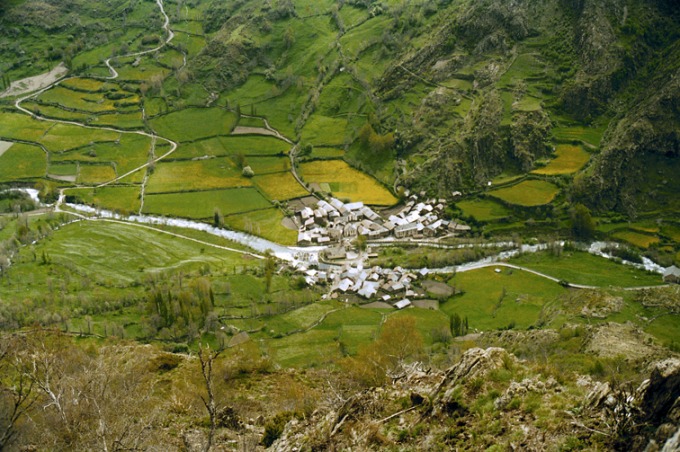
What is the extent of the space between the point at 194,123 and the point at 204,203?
4461 cm

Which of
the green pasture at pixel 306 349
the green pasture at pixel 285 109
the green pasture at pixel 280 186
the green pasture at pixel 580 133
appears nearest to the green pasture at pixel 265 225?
the green pasture at pixel 280 186

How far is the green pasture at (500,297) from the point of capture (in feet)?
347

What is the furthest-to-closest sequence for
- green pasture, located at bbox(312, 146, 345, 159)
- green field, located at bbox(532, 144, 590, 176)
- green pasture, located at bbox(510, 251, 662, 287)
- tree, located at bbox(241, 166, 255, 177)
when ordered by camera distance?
green pasture, located at bbox(312, 146, 345, 159), tree, located at bbox(241, 166, 255, 177), green field, located at bbox(532, 144, 590, 176), green pasture, located at bbox(510, 251, 662, 287)

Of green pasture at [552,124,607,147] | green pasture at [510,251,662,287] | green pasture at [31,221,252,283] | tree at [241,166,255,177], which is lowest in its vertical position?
green pasture at [31,221,252,283]

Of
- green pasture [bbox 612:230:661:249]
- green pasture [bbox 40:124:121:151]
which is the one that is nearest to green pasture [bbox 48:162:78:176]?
green pasture [bbox 40:124:121:151]

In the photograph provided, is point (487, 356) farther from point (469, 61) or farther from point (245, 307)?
point (469, 61)

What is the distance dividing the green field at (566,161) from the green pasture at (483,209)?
15.1 m

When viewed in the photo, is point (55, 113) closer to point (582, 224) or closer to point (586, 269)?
point (582, 224)

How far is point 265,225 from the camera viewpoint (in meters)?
144

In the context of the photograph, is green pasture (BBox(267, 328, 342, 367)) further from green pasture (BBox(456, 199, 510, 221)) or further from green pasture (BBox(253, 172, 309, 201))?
green pasture (BBox(253, 172, 309, 201))

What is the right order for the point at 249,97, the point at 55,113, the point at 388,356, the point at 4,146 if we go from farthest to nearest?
1. the point at 249,97
2. the point at 55,113
3. the point at 4,146
4. the point at 388,356

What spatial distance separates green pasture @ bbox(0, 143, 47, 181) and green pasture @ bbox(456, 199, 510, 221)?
11367 centimetres

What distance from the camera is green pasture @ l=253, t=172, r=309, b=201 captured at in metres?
154

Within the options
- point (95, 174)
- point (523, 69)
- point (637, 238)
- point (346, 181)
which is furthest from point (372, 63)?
point (637, 238)
